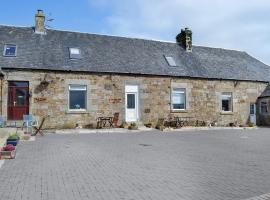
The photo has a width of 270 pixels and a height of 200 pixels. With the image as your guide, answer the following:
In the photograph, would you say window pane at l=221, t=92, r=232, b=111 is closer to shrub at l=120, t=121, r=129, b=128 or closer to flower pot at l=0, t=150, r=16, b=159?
shrub at l=120, t=121, r=129, b=128

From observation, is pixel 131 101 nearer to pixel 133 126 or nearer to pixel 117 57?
pixel 133 126

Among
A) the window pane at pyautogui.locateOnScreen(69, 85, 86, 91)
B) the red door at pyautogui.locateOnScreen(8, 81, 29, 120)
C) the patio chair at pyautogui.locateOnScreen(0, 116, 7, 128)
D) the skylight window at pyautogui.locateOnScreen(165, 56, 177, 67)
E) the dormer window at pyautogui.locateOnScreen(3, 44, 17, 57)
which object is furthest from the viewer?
the skylight window at pyautogui.locateOnScreen(165, 56, 177, 67)

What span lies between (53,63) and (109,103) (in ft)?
13.6

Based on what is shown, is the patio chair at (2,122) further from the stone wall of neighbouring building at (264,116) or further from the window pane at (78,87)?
the stone wall of neighbouring building at (264,116)

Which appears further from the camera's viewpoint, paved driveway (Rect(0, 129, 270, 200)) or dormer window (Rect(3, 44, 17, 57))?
dormer window (Rect(3, 44, 17, 57))

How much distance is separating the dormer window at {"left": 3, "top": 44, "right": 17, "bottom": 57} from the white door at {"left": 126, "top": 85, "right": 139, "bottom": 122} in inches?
282

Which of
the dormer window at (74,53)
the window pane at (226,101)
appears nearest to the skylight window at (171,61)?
the window pane at (226,101)

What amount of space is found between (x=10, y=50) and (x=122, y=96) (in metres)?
7.25

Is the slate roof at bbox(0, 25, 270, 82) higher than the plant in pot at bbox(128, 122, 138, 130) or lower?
higher

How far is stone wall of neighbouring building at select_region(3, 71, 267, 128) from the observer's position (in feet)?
63.1

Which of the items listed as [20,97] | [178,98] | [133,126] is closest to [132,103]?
[133,126]

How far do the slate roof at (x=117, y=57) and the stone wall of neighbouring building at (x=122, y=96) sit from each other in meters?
0.51

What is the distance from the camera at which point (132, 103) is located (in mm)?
21688

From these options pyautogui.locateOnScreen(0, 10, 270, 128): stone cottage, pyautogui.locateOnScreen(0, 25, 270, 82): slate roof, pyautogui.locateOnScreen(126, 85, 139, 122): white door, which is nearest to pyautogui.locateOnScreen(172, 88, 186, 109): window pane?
pyautogui.locateOnScreen(0, 10, 270, 128): stone cottage
